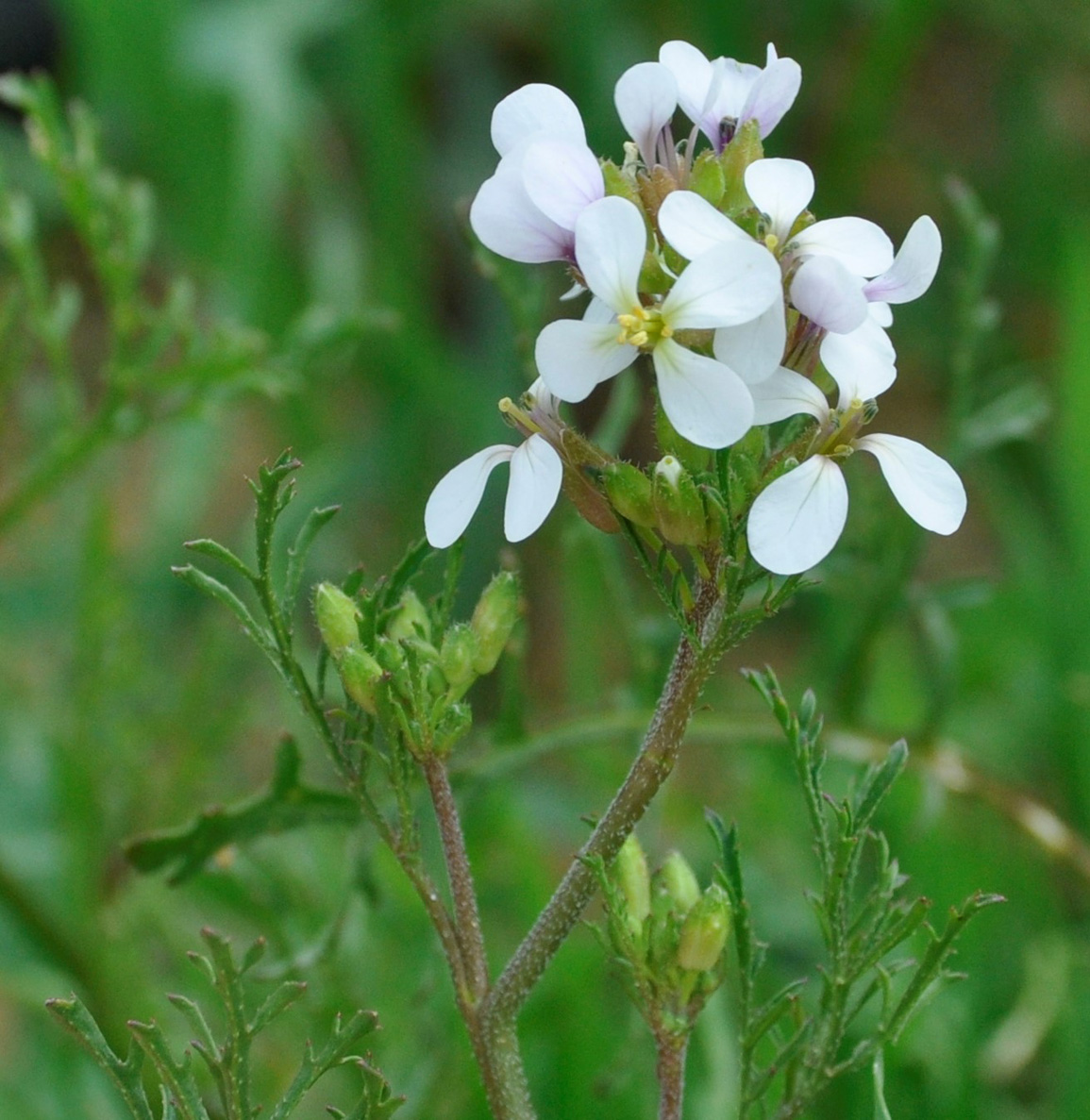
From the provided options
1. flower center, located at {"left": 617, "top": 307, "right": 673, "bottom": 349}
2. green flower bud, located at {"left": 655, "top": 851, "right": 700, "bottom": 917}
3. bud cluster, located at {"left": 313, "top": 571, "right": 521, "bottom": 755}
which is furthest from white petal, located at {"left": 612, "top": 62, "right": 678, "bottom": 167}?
green flower bud, located at {"left": 655, "top": 851, "right": 700, "bottom": 917}

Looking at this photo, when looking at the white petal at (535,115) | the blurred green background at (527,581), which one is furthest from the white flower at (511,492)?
the blurred green background at (527,581)

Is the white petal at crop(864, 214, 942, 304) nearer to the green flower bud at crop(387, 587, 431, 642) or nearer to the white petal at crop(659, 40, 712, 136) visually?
the white petal at crop(659, 40, 712, 136)

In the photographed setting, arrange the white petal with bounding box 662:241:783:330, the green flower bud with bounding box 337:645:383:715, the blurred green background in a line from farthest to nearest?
the blurred green background < the green flower bud with bounding box 337:645:383:715 < the white petal with bounding box 662:241:783:330

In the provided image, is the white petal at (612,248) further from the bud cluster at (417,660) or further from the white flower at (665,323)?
the bud cluster at (417,660)

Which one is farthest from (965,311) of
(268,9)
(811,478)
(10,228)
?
(268,9)

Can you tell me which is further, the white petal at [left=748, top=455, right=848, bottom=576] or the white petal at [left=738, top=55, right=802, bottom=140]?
the white petal at [left=738, top=55, right=802, bottom=140]
